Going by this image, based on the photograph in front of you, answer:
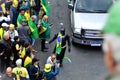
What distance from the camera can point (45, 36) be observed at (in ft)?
45.8

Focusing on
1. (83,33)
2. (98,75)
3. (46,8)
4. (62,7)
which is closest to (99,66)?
(98,75)


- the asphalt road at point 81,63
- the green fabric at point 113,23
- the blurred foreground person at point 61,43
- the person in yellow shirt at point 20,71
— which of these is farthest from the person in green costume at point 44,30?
the green fabric at point 113,23

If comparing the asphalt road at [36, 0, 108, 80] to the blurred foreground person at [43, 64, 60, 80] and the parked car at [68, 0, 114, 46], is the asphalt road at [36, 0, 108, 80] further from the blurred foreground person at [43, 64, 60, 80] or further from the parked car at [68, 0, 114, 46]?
the blurred foreground person at [43, 64, 60, 80]

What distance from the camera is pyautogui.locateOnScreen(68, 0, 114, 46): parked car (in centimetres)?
1398

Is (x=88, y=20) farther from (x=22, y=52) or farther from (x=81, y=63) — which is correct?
(x=22, y=52)

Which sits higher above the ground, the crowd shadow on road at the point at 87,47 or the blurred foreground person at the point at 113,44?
the blurred foreground person at the point at 113,44

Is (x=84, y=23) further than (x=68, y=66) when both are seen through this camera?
Yes

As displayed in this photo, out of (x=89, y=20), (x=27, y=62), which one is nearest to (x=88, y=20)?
(x=89, y=20)

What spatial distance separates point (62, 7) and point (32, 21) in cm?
545

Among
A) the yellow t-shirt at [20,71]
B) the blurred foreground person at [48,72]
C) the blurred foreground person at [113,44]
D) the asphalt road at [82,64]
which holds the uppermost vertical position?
the blurred foreground person at [113,44]

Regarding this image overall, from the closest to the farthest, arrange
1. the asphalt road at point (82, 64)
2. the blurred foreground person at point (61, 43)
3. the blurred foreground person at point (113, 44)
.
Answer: the blurred foreground person at point (113, 44)
the blurred foreground person at point (61, 43)
the asphalt road at point (82, 64)

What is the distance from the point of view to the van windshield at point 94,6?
14.5 metres

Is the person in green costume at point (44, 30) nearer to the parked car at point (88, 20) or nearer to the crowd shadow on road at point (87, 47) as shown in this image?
the parked car at point (88, 20)

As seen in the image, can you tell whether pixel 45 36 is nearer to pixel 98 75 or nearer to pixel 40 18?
pixel 40 18
